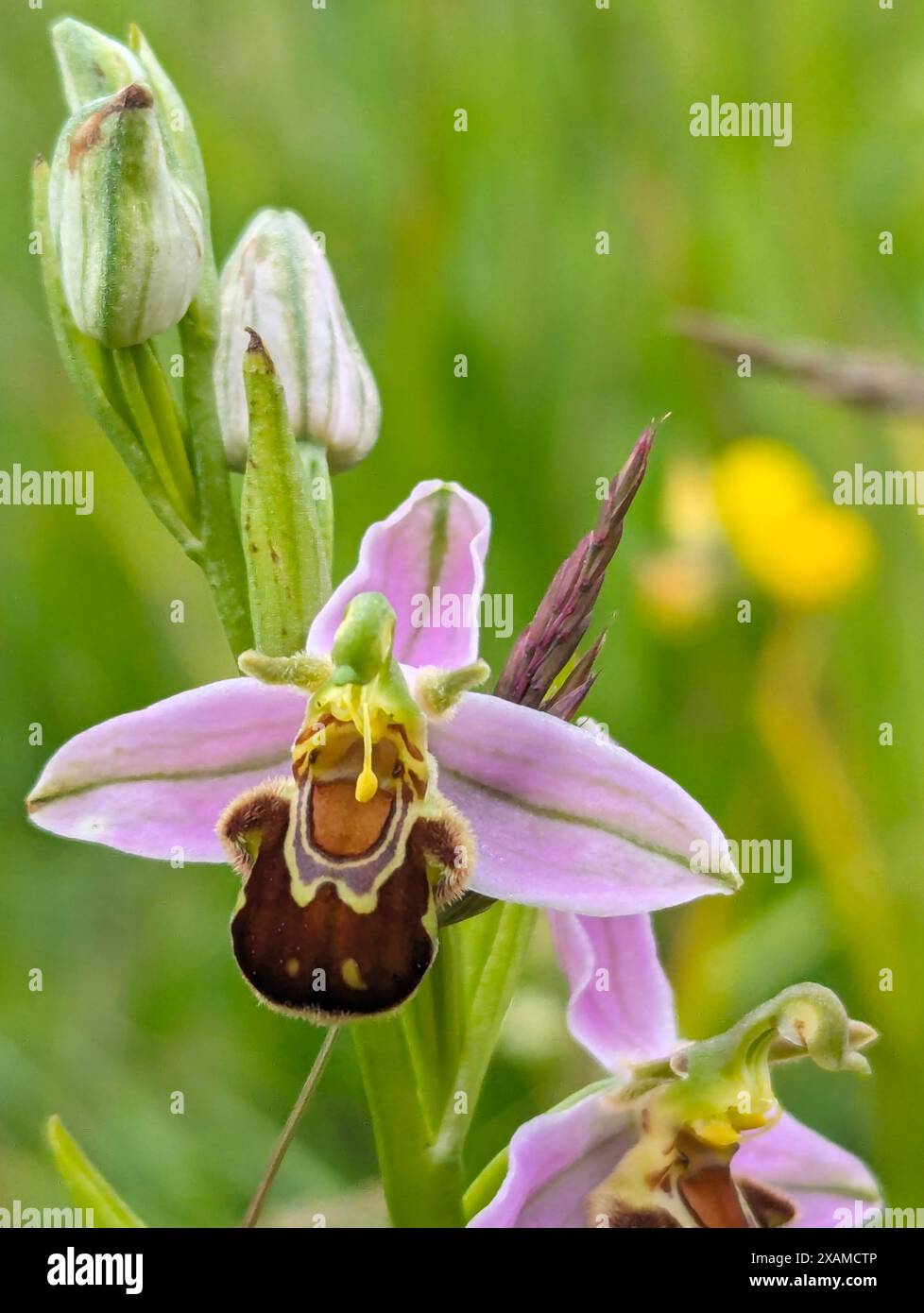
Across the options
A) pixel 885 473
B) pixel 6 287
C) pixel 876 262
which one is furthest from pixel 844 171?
pixel 6 287

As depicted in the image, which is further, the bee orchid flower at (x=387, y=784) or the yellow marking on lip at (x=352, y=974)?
the bee orchid flower at (x=387, y=784)

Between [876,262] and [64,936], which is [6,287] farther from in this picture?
[876,262]

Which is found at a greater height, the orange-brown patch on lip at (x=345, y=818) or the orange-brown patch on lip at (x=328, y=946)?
the orange-brown patch on lip at (x=345, y=818)

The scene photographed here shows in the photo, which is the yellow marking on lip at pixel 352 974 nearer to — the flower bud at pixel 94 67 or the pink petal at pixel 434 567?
the pink petal at pixel 434 567

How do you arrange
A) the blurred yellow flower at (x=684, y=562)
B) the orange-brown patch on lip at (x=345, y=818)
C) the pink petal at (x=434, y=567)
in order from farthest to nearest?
the blurred yellow flower at (x=684, y=562) < the pink petal at (x=434, y=567) < the orange-brown patch on lip at (x=345, y=818)

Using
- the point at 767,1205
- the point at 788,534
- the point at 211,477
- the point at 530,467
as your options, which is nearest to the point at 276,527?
the point at 211,477

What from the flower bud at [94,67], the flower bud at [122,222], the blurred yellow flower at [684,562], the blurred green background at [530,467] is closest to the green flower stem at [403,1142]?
the flower bud at [122,222]

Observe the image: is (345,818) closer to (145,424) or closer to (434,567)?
(434,567)

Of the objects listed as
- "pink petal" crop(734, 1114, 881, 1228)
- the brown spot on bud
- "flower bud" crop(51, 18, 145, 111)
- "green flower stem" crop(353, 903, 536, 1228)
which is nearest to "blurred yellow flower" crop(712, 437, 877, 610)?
"pink petal" crop(734, 1114, 881, 1228)
